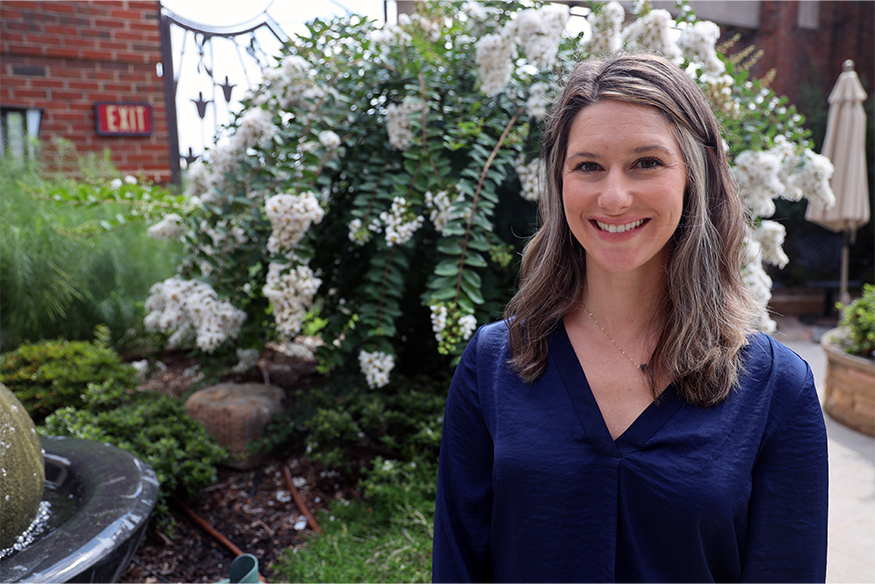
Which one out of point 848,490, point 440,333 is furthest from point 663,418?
point 848,490

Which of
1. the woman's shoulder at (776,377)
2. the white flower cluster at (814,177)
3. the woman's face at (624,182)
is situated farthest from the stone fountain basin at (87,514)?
the white flower cluster at (814,177)

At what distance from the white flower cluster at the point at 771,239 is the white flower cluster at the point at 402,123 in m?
1.69

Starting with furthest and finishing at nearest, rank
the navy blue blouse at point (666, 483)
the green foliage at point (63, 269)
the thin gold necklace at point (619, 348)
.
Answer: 1. the green foliage at point (63, 269)
2. the thin gold necklace at point (619, 348)
3. the navy blue blouse at point (666, 483)

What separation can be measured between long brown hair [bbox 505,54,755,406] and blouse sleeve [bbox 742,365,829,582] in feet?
0.38

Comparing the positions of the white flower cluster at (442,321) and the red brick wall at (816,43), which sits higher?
the red brick wall at (816,43)

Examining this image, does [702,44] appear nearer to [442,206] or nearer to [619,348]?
[442,206]

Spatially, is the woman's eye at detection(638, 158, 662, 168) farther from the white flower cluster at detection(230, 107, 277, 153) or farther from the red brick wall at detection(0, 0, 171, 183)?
the red brick wall at detection(0, 0, 171, 183)

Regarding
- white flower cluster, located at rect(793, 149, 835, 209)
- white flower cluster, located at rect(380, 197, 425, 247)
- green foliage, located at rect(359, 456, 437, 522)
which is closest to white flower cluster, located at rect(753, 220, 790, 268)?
white flower cluster, located at rect(793, 149, 835, 209)

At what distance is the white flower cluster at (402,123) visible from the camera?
8.14ft

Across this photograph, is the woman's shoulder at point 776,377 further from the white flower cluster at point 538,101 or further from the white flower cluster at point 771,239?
the white flower cluster at point 771,239

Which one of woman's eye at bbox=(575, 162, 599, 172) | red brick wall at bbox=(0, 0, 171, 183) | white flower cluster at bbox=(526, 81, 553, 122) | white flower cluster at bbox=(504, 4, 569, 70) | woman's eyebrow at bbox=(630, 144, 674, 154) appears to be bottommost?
woman's eye at bbox=(575, 162, 599, 172)

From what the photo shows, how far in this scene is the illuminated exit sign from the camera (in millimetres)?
4645

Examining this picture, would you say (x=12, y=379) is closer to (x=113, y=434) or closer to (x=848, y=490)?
(x=113, y=434)

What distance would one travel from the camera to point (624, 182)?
97cm
